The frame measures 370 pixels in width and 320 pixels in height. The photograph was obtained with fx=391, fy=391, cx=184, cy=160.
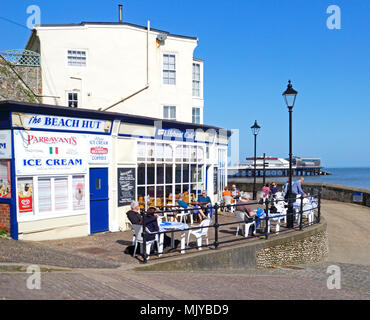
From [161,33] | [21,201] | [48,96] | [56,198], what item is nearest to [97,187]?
[56,198]

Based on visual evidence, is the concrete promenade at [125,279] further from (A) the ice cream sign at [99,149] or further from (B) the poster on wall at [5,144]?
(A) the ice cream sign at [99,149]

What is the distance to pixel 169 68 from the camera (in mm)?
19000

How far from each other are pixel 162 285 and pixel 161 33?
13806 millimetres

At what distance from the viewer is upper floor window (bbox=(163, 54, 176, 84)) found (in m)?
18.9

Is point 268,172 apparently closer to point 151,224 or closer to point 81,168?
point 81,168

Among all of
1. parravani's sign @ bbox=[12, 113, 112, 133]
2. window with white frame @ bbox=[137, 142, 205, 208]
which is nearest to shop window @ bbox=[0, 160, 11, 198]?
parravani's sign @ bbox=[12, 113, 112, 133]

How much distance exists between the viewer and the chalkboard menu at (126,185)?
1343 cm

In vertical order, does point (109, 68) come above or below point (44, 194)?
above

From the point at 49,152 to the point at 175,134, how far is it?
604 centimetres

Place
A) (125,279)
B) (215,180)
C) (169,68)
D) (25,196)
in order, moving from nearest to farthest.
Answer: (125,279) → (25,196) → (169,68) → (215,180)

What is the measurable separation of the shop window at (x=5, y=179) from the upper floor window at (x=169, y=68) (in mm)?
9917

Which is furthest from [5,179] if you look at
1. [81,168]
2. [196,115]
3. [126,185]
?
[196,115]

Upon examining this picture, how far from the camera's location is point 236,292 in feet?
23.5

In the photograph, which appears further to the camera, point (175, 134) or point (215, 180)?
point (215, 180)
